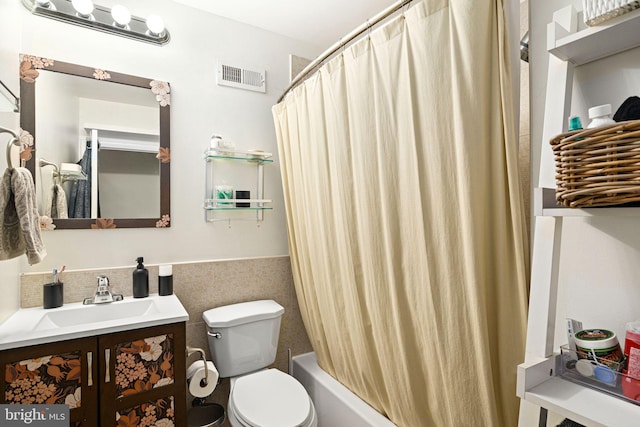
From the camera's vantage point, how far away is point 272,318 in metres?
1.96

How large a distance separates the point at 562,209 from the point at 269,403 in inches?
57.6

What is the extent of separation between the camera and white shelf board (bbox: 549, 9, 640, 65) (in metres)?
0.68

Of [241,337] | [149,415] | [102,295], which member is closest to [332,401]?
[241,337]

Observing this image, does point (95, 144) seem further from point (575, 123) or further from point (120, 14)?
point (575, 123)

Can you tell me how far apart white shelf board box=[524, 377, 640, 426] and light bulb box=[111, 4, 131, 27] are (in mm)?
2283

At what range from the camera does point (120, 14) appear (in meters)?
1.75

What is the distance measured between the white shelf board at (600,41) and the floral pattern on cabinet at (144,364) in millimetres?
1688

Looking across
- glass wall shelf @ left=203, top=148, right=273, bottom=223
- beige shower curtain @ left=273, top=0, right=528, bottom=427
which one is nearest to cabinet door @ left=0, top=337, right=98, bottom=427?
glass wall shelf @ left=203, top=148, right=273, bottom=223

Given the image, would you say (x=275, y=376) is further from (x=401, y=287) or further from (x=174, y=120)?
(x=174, y=120)

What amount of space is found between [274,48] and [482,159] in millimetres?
1815

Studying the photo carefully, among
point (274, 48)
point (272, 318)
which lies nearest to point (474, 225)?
point (272, 318)

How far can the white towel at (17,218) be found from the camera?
1232mm

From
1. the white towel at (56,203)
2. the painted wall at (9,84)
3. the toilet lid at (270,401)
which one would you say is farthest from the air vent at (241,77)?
the toilet lid at (270,401)

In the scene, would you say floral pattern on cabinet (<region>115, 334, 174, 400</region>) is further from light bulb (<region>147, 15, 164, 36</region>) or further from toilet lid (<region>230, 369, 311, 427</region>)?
light bulb (<region>147, 15, 164, 36</region>)
